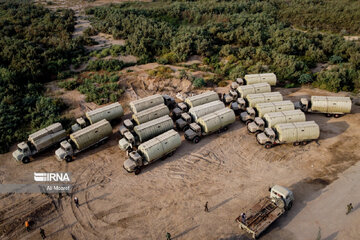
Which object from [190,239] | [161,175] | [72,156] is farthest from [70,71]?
[190,239]

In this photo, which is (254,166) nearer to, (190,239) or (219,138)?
A: (219,138)

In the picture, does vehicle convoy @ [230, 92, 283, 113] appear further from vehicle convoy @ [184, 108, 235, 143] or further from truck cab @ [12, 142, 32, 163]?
truck cab @ [12, 142, 32, 163]

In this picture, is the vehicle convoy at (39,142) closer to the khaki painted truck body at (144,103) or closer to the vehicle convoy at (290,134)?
the khaki painted truck body at (144,103)

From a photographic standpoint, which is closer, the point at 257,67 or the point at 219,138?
the point at 219,138

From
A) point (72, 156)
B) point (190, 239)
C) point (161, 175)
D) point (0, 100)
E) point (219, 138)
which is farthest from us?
point (0, 100)

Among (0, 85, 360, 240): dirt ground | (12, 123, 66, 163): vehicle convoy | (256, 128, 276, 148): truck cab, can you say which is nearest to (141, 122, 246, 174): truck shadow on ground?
(0, 85, 360, 240): dirt ground

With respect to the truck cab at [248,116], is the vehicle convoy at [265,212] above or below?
→ below

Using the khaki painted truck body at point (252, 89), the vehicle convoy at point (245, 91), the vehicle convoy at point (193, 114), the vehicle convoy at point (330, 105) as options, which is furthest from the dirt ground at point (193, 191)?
the khaki painted truck body at point (252, 89)
